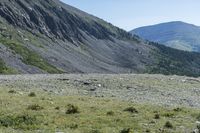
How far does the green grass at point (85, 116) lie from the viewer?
78.0ft

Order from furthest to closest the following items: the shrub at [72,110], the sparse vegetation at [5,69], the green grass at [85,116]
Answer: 1. the sparse vegetation at [5,69]
2. the shrub at [72,110]
3. the green grass at [85,116]

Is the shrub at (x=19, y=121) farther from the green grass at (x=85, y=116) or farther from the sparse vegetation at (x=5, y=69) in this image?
the sparse vegetation at (x=5, y=69)

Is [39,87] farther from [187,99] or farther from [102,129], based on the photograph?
[102,129]

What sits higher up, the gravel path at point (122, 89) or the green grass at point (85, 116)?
the gravel path at point (122, 89)

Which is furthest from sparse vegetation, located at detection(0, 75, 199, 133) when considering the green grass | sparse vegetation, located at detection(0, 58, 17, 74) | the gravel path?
sparse vegetation, located at detection(0, 58, 17, 74)

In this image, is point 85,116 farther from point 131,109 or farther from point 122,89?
point 122,89

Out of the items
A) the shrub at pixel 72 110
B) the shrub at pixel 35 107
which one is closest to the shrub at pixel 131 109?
the shrub at pixel 72 110

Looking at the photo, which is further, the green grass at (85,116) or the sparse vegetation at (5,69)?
the sparse vegetation at (5,69)

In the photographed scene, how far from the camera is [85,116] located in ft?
89.0

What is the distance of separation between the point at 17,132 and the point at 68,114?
19.2 feet

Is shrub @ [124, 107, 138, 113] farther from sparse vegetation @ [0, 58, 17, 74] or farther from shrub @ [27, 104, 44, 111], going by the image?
sparse vegetation @ [0, 58, 17, 74]

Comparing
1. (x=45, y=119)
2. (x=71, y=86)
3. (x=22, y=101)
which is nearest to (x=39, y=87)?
(x=71, y=86)

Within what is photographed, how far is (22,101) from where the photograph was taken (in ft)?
104

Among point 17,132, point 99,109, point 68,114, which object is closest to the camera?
point 17,132
